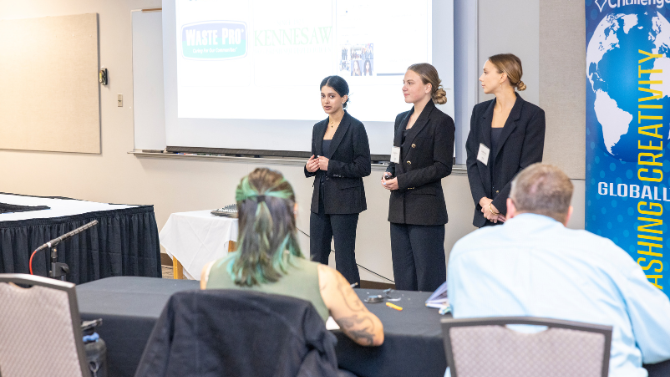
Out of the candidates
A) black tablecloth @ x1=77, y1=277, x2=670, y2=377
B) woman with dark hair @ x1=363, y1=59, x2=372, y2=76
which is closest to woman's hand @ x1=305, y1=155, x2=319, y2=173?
woman with dark hair @ x1=363, y1=59, x2=372, y2=76

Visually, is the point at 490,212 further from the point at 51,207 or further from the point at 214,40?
the point at 214,40

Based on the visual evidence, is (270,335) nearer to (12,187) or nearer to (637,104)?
(637,104)

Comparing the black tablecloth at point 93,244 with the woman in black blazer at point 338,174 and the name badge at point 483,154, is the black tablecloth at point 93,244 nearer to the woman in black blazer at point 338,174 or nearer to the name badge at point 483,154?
the woman in black blazer at point 338,174

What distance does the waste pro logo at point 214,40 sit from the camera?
4.75 meters

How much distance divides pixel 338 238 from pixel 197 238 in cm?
94

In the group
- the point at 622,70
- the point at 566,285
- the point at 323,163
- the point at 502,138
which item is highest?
the point at 622,70

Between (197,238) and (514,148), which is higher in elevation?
(514,148)

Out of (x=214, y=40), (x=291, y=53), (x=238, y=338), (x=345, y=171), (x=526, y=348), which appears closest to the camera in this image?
(x=526, y=348)

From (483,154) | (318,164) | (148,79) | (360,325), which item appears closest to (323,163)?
(318,164)

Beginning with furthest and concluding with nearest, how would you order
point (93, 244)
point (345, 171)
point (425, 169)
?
point (93, 244) < point (345, 171) < point (425, 169)

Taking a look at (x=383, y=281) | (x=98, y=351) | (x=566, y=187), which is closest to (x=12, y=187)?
(x=383, y=281)

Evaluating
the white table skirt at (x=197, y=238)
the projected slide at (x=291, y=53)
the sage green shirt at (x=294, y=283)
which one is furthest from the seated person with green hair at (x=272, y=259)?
the projected slide at (x=291, y=53)

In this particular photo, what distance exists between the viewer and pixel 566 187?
4.80 ft

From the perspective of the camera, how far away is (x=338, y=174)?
3.44 meters
